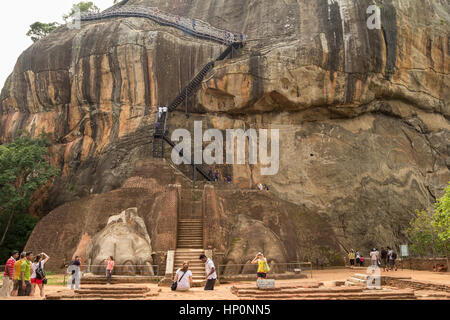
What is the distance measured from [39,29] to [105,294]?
3686 centimetres

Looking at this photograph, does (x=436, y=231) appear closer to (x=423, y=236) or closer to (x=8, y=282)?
(x=423, y=236)

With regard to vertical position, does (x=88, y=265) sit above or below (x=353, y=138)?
below

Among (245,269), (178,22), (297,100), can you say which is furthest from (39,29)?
(245,269)

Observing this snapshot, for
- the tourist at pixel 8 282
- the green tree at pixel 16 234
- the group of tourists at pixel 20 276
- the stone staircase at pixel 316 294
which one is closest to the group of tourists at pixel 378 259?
the stone staircase at pixel 316 294

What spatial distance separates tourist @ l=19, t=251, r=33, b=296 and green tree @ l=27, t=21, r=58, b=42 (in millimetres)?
34703

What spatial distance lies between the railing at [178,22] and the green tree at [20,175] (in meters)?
11.5

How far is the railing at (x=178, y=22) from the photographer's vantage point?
30.9 meters

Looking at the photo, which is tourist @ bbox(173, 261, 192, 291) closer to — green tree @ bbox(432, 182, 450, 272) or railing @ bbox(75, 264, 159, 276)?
railing @ bbox(75, 264, 159, 276)

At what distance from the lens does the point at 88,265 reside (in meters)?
15.6

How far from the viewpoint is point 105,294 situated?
31.9 feet

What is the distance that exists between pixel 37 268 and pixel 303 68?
2052cm

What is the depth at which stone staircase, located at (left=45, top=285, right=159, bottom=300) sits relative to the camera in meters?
9.46

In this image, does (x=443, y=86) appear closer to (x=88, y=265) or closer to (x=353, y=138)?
(x=353, y=138)
